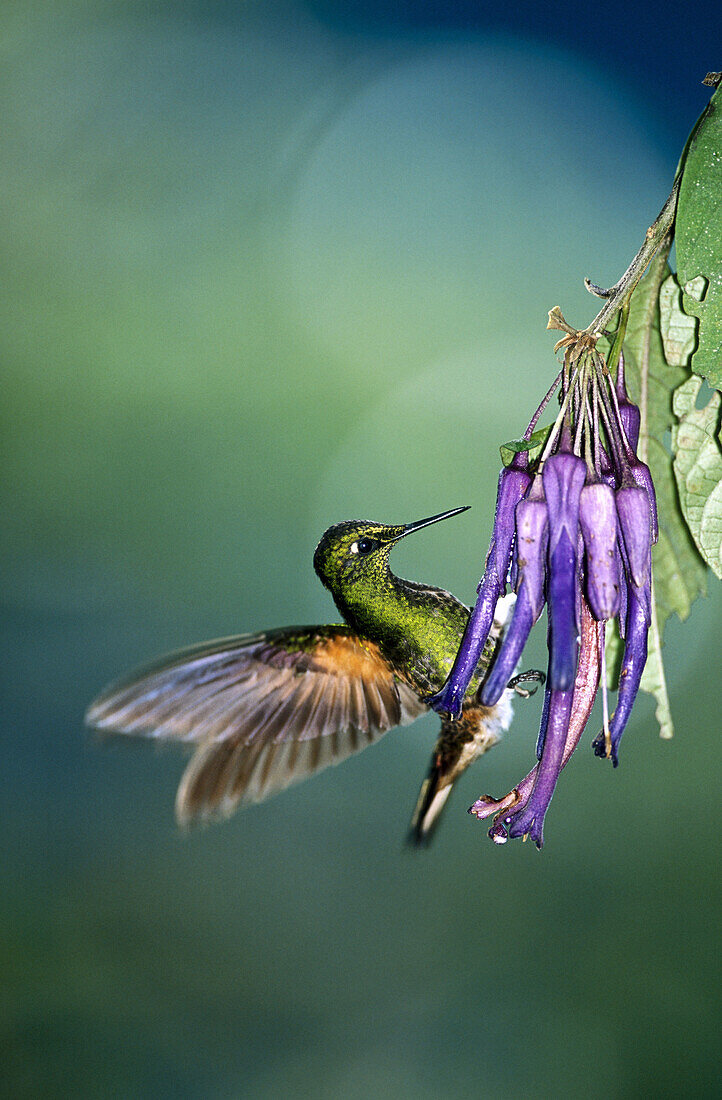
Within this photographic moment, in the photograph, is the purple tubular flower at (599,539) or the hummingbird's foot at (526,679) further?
the hummingbird's foot at (526,679)

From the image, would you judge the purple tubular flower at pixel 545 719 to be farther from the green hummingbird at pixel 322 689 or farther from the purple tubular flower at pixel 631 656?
the green hummingbird at pixel 322 689

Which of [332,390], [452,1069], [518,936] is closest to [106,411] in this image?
[332,390]

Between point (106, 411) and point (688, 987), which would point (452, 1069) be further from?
point (106, 411)

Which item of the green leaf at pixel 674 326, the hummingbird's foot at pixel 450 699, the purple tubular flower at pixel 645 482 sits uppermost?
the green leaf at pixel 674 326

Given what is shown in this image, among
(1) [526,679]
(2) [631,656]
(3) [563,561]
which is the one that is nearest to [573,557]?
(3) [563,561]

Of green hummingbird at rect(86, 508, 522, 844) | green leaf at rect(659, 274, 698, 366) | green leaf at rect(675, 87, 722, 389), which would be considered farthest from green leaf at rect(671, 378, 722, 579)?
green hummingbird at rect(86, 508, 522, 844)

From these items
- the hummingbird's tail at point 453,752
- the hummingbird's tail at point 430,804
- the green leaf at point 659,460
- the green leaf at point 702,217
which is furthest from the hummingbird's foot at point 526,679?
the green leaf at point 702,217
